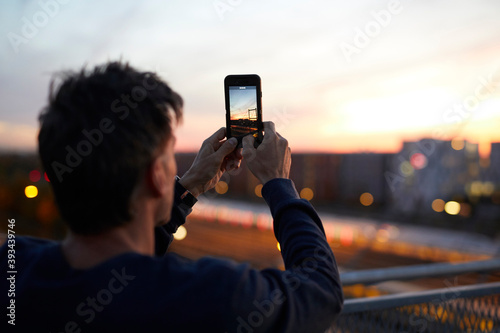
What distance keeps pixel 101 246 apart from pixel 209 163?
681 mm

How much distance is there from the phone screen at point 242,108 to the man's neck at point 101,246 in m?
0.69

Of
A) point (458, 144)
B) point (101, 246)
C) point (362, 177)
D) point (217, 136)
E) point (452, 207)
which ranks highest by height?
point (217, 136)

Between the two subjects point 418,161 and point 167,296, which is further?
point 418,161

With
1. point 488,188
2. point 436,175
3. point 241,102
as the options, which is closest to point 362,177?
point 436,175

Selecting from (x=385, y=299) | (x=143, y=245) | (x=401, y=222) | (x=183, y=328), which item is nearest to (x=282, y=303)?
(x=183, y=328)

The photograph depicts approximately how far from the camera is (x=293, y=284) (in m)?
1.00

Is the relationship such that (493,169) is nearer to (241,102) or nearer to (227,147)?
(241,102)

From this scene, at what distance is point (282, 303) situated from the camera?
0.96 metres

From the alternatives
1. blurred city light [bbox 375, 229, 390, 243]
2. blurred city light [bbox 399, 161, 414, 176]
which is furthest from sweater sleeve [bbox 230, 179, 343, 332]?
blurred city light [bbox 399, 161, 414, 176]

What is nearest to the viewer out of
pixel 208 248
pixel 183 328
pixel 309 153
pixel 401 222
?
pixel 183 328

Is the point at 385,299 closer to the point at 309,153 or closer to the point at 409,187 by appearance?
the point at 409,187

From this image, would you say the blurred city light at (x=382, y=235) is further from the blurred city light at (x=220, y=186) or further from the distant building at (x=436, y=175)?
the blurred city light at (x=220, y=186)

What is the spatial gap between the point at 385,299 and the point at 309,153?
Answer: 9958 cm

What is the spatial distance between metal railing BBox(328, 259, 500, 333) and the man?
1618 millimetres
